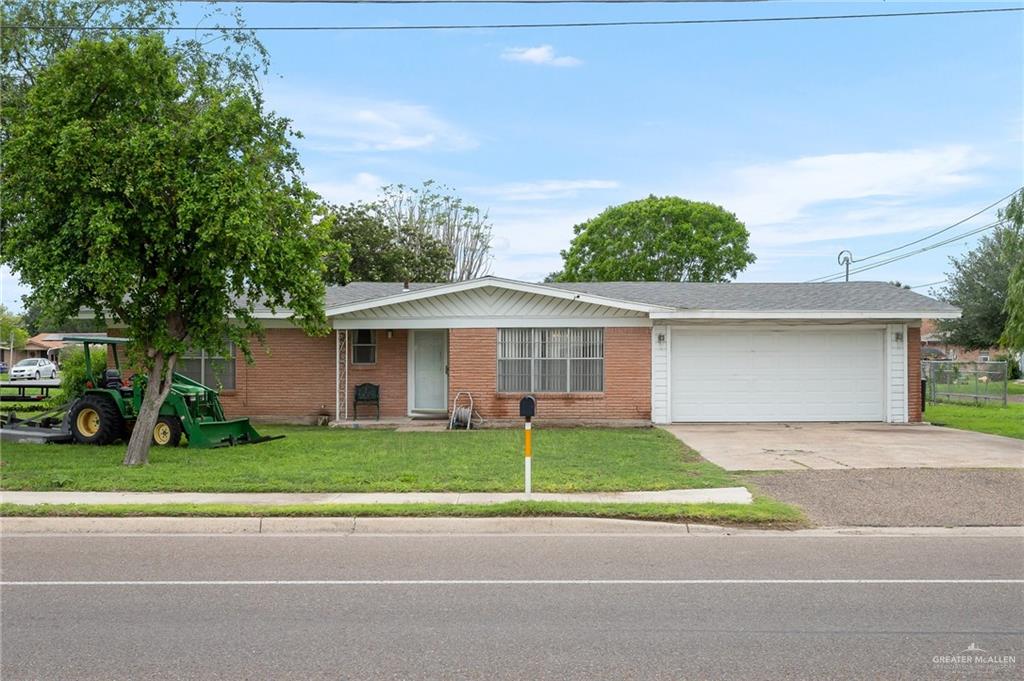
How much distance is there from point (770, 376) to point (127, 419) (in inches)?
557

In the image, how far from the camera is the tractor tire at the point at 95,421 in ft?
51.7

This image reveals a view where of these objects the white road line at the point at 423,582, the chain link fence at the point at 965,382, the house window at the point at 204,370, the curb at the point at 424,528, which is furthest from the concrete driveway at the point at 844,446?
the chain link fence at the point at 965,382

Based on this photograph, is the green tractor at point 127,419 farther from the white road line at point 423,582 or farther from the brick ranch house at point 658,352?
the white road line at point 423,582

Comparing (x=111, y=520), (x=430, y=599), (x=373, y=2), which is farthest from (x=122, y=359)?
(x=430, y=599)

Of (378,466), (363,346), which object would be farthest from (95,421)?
(363,346)

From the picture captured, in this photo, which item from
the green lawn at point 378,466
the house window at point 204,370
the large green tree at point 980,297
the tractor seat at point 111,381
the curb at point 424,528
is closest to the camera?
the curb at point 424,528

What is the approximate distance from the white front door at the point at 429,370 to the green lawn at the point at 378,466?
14.3 feet

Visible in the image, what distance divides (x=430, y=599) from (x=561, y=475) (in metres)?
5.69

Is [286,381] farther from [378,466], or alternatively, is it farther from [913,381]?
[913,381]

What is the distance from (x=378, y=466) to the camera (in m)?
12.9

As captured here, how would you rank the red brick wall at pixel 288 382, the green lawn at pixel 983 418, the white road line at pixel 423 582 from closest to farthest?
the white road line at pixel 423 582
the green lawn at pixel 983 418
the red brick wall at pixel 288 382

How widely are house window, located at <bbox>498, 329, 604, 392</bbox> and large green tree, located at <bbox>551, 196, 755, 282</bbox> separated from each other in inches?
1254

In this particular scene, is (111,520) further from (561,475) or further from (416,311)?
A: (416,311)

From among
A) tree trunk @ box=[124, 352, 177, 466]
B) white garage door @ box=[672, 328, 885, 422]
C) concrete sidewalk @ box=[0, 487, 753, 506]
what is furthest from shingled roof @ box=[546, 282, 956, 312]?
tree trunk @ box=[124, 352, 177, 466]
